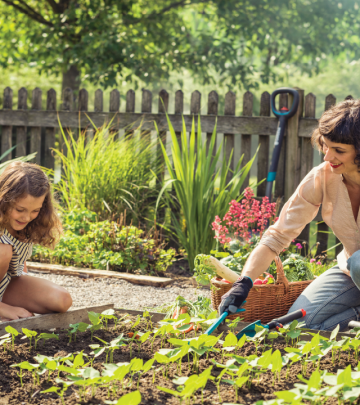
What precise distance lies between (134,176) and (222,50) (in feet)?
→ 14.0

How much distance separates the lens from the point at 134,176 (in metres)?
4.18

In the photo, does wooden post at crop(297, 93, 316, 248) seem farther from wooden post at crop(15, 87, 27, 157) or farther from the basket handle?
wooden post at crop(15, 87, 27, 157)

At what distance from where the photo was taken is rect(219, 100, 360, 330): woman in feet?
7.01

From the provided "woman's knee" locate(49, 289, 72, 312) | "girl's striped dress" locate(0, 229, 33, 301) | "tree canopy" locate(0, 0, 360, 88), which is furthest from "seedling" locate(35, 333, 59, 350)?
"tree canopy" locate(0, 0, 360, 88)

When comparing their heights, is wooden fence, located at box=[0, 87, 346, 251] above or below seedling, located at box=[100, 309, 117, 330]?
above

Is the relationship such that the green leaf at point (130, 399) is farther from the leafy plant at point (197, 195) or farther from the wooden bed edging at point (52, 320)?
the leafy plant at point (197, 195)

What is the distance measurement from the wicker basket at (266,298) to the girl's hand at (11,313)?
93 centimetres

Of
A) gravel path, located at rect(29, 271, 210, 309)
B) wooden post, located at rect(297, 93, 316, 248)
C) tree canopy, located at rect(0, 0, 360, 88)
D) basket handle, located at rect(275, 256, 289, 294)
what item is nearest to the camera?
basket handle, located at rect(275, 256, 289, 294)

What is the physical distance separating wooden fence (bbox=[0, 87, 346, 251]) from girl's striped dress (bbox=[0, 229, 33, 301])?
2233mm

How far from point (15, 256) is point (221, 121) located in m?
2.86

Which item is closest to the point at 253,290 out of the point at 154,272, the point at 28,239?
the point at 28,239

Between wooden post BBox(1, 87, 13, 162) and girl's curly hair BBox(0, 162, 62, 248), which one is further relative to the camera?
wooden post BBox(1, 87, 13, 162)

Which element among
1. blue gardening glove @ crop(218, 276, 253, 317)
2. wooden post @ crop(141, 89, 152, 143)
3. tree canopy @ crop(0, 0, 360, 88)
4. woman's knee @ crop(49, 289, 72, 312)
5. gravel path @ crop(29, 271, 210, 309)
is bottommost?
gravel path @ crop(29, 271, 210, 309)

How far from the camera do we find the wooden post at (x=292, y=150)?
432 centimetres
